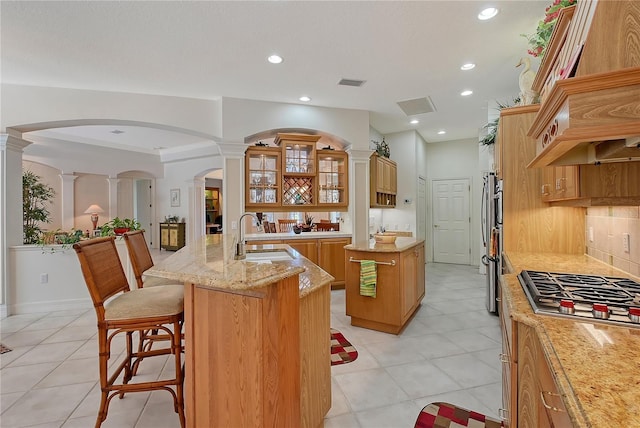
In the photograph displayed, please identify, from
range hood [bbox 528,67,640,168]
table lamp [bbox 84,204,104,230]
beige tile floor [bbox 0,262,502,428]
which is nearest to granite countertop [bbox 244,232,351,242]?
beige tile floor [bbox 0,262,502,428]

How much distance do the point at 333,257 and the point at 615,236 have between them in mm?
3369

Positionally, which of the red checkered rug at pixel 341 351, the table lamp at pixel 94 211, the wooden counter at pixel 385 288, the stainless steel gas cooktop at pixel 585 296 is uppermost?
the table lamp at pixel 94 211

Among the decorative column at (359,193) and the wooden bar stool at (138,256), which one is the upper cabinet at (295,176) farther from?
the wooden bar stool at (138,256)

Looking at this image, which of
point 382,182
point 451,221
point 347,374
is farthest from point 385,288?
point 451,221

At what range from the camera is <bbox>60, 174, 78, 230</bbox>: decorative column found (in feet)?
24.4

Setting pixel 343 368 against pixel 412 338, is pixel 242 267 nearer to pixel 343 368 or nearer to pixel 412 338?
pixel 343 368

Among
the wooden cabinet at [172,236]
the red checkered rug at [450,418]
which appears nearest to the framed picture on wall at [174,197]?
the wooden cabinet at [172,236]

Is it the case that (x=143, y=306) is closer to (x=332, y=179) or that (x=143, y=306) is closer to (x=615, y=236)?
(x=615, y=236)

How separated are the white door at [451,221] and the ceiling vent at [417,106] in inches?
105

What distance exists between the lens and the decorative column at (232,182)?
4.52 m

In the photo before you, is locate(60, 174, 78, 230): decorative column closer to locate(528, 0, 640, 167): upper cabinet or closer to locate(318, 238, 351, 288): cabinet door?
locate(318, 238, 351, 288): cabinet door

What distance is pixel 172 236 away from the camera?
897cm

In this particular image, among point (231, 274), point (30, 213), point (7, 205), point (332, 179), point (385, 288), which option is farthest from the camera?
point (332, 179)

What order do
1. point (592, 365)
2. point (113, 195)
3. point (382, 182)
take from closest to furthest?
point (592, 365)
point (382, 182)
point (113, 195)
